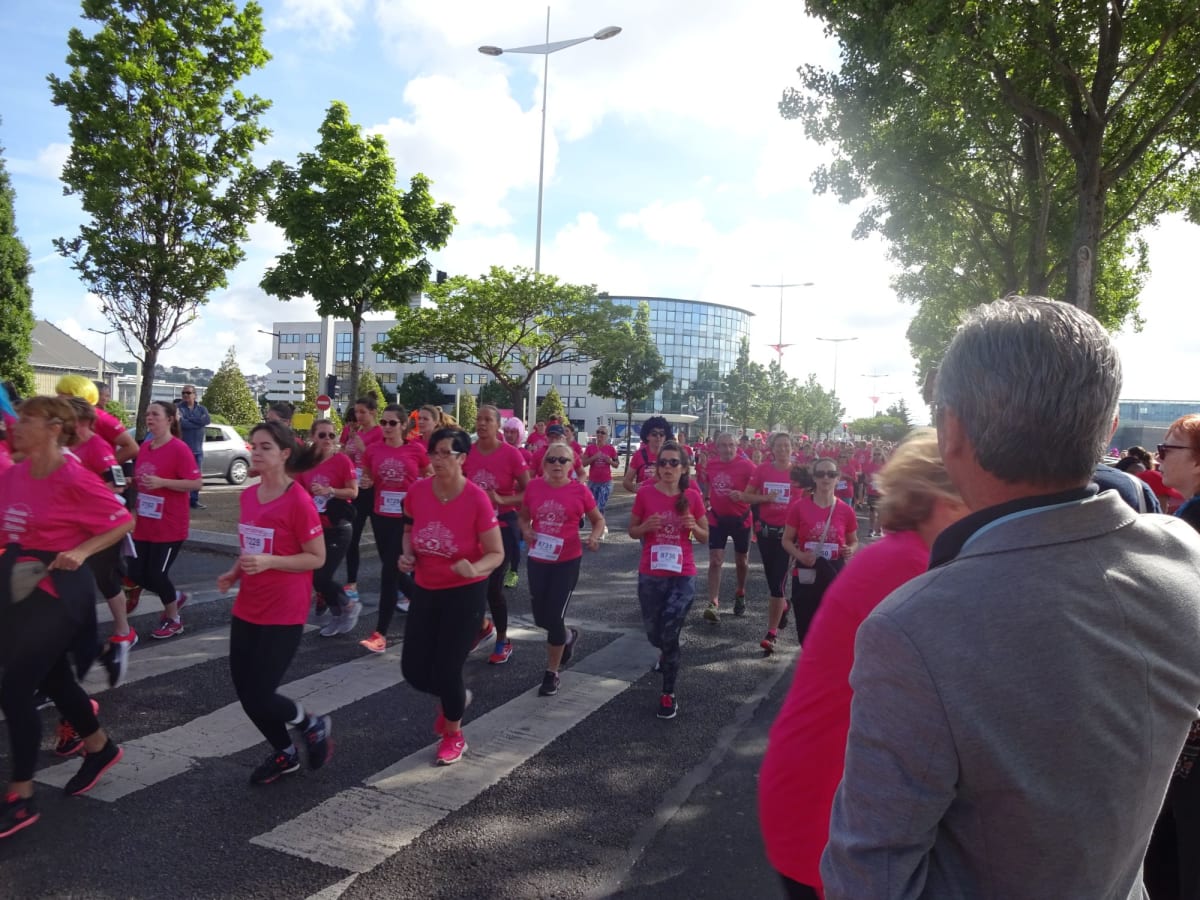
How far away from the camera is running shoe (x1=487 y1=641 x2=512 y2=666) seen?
6645 mm

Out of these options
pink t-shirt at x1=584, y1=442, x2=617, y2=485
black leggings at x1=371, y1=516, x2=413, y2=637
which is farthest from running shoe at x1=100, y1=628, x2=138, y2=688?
pink t-shirt at x1=584, y1=442, x2=617, y2=485

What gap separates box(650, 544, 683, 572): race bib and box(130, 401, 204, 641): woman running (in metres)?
3.72

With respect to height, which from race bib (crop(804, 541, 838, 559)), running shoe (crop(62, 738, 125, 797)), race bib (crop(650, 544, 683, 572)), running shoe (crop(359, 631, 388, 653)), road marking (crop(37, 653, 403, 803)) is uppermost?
race bib (crop(804, 541, 838, 559))

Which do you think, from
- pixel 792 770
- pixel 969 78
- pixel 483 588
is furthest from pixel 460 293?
pixel 792 770

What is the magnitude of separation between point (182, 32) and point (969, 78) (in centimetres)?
1521

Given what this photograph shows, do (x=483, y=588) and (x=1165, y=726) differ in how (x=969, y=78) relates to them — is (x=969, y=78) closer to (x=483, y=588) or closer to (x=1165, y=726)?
(x=483, y=588)

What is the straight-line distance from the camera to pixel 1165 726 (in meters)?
1.13

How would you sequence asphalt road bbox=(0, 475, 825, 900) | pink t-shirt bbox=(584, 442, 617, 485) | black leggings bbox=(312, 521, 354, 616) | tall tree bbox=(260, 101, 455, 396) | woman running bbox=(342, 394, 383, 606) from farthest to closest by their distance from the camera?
tall tree bbox=(260, 101, 455, 396)
pink t-shirt bbox=(584, 442, 617, 485)
woman running bbox=(342, 394, 383, 606)
black leggings bbox=(312, 521, 354, 616)
asphalt road bbox=(0, 475, 825, 900)

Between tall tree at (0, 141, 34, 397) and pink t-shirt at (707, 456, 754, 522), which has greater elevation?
tall tree at (0, 141, 34, 397)

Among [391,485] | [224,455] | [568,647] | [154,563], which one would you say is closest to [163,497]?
[154,563]

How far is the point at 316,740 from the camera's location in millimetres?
4277

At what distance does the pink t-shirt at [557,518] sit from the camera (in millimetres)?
5996

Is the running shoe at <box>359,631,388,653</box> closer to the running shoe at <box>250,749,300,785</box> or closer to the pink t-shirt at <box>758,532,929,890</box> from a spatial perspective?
the running shoe at <box>250,749,300,785</box>

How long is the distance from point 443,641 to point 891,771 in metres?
3.77
